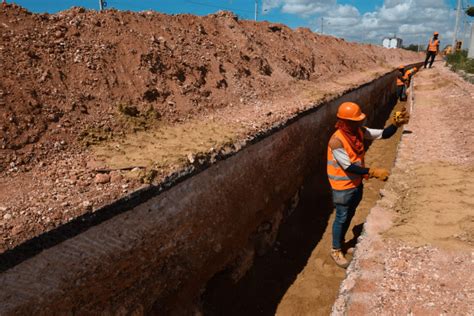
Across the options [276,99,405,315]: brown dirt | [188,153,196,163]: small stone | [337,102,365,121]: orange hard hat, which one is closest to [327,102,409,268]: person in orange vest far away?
[337,102,365,121]: orange hard hat

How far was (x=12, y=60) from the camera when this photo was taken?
3.71 meters

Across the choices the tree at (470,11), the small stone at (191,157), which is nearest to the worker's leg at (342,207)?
the small stone at (191,157)

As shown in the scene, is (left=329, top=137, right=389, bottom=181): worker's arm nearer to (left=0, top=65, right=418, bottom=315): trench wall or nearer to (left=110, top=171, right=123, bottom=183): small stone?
(left=0, top=65, right=418, bottom=315): trench wall

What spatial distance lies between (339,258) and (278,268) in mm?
791

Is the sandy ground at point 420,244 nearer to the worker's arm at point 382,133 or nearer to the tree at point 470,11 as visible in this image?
the worker's arm at point 382,133

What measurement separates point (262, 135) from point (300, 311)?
2.05m

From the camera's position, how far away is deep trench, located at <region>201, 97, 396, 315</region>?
3.88 meters

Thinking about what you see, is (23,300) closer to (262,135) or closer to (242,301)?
(242,301)

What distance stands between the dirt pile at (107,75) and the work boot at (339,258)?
8.39 ft

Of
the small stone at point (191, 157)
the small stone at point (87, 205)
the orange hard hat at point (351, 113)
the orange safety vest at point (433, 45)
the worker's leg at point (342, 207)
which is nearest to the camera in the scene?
the small stone at point (87, 205)

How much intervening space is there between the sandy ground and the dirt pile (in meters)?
2.66

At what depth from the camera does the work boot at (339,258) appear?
4348 mm

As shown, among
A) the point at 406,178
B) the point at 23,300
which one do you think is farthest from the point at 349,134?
the point at 23,300

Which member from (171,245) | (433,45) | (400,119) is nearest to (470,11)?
(433,45)
